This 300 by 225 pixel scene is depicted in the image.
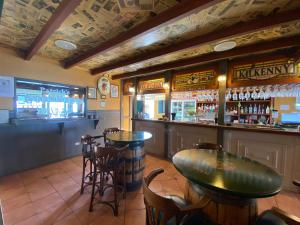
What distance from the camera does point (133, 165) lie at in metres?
2.57

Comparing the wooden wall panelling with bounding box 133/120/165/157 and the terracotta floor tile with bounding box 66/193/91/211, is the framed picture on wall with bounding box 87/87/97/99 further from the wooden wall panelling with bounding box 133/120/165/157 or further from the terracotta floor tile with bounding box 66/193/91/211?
the terracotta floor tile with bounding box 66/193/91/211

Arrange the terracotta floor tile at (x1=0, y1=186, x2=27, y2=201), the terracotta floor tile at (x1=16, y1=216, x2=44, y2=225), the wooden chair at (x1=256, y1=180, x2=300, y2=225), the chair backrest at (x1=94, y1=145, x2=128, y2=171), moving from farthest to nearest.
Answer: the terracotta floor tile at (x1=0, y1=186, x2=27, y2=201), the chair backrest at (x1=94, y1=145, x2=128, y2=171), the terracotta floor tile at (x1=16, y1=216, x2=44, y2=225), the wooden chair at (x1=256, y1=180, x2=300, y2=225)

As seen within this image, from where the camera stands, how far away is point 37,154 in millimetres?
3496

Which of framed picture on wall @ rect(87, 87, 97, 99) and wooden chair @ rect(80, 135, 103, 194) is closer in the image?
wooden chair @ rect(80, 135, 103, 194)

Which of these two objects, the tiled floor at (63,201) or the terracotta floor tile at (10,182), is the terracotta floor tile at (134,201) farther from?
the terracotta floor tile at (10,182)

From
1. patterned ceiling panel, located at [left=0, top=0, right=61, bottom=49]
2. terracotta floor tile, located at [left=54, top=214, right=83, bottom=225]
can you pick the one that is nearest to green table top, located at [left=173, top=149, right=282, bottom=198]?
terracotta floor tile, located at [left=54, top=214, right=83, bottom=225]

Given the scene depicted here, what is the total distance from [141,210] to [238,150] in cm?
221

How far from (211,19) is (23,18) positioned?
242 centimetres

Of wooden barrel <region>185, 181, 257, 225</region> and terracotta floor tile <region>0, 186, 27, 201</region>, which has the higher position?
wooden barrel <region>185, 181, 257, 225</region>

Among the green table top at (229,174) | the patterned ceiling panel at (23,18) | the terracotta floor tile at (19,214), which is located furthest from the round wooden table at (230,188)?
the patterned ceiling panel at (23,18)

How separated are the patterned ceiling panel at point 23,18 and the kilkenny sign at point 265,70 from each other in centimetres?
317

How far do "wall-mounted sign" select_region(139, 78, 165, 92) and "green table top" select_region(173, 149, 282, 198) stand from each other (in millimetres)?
2928

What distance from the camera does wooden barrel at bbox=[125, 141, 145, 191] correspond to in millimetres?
2544

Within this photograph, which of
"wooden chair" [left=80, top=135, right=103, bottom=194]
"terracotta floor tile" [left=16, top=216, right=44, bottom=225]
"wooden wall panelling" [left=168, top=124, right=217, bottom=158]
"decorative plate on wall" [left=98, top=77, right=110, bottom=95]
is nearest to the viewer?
"terracotta floor tile" [left=16, top=216, right=44, bottom=225]
